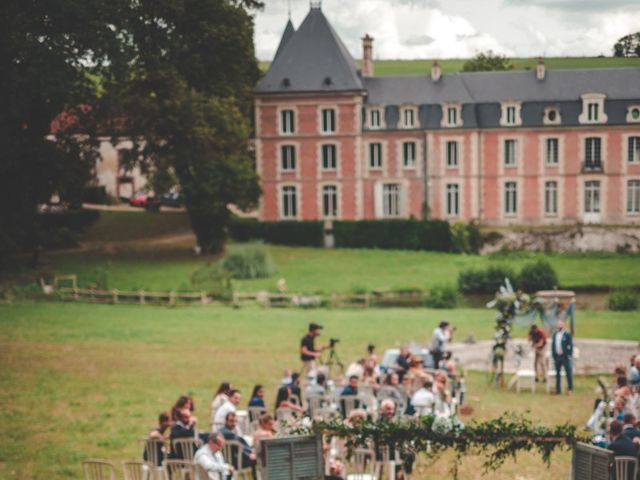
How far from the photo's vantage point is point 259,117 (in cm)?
3900

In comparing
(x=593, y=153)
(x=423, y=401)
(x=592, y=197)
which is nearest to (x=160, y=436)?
(x=423, y=401)

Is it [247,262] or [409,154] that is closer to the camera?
[247,262]

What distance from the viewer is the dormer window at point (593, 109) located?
61.0 feet

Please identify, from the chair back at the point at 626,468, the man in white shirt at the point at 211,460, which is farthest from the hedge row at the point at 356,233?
the man in white shirt at the point at 211,460

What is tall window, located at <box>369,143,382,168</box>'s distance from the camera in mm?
38062

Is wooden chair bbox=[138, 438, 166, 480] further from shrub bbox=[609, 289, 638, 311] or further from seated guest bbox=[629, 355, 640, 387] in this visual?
shrub bbox=[609, 289, 638, 311]

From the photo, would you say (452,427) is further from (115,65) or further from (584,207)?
(115,65)

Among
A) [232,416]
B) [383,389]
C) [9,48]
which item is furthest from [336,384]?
[9,48]

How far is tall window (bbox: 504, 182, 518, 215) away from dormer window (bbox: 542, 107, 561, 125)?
3.39 metres

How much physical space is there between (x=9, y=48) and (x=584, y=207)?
9.11 metres

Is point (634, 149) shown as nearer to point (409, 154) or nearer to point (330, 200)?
point (409, 154)

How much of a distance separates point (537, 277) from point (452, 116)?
14340 millimetres

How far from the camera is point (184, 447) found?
31.8 ft

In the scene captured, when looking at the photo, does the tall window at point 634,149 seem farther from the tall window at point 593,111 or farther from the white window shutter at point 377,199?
the white window shutter at point 377,199
